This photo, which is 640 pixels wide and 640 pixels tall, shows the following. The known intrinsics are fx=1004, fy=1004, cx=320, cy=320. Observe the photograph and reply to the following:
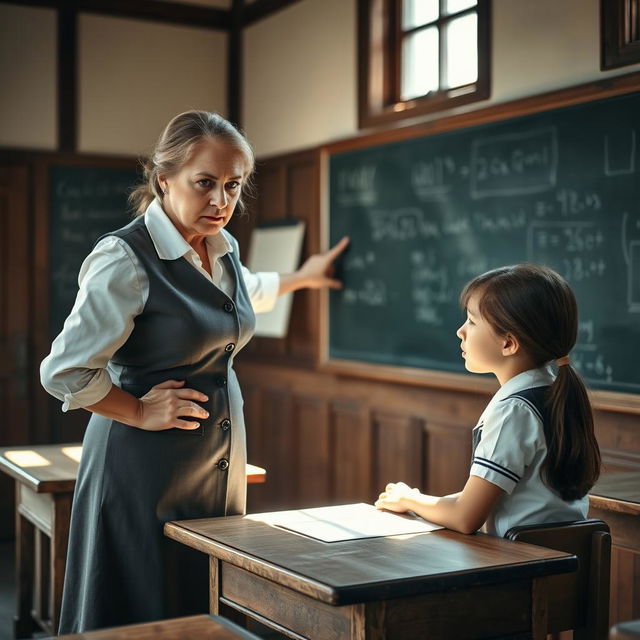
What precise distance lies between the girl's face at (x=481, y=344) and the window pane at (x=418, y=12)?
101 inches

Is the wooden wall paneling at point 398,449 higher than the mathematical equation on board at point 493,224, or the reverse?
the mathematical equation on board at point 493,224

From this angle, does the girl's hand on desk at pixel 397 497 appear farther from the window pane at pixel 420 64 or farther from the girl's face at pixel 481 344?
the window pane at pixel 420 64

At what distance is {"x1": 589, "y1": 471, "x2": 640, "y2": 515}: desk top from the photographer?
98.3 inches

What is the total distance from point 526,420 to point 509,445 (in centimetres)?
7

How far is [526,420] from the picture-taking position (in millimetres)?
2027

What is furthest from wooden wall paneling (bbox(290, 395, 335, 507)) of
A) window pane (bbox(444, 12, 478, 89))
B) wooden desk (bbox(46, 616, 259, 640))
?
wooden desk (bbox(46, 616, 259, 640))

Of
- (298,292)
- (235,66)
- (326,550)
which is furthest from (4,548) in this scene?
(326,550)

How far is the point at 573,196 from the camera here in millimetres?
3506

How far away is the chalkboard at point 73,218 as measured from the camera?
5.48m

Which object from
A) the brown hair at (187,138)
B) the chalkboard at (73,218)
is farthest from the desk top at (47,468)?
the chalkboard at (73,218)

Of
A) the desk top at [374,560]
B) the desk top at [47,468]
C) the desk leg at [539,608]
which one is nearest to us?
the desk top at [374,560]

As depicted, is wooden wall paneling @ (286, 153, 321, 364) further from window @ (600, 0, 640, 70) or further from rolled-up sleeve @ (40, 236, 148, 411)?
rolled-up sleeve @ (40, 236, 148, 411)

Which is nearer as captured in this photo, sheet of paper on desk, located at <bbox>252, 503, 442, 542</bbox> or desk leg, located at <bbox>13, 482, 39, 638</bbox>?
sheet of paper on desk, located at <bbox>252, 503, 442, 542</bbox>

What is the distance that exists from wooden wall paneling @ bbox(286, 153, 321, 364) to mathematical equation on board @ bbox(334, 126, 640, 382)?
0.28 meters
